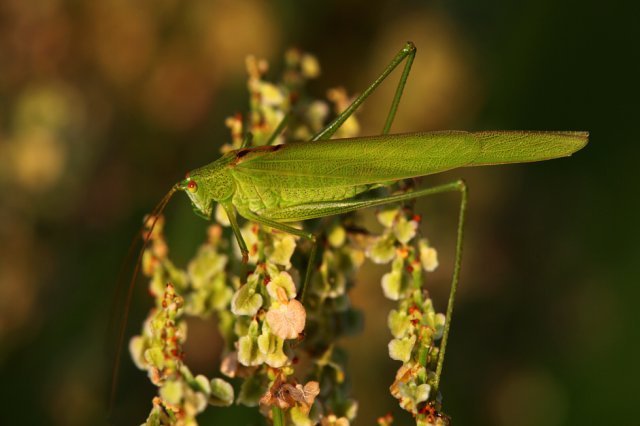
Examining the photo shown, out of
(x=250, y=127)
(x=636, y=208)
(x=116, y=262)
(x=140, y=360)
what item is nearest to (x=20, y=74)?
(x=116, y=262)

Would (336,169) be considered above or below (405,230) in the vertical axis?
above

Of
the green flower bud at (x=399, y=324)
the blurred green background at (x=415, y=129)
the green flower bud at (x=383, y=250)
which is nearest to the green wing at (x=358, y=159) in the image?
the green flower bud at (x=383, y=250)

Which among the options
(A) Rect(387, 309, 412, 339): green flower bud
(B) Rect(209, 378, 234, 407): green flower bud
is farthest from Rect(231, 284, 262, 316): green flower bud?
(A) Rect(387, 309, 412, 339): green flower bud

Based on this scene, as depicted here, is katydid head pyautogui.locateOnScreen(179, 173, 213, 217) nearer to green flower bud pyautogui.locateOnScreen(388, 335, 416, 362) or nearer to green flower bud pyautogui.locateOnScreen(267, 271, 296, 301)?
green flower bud pyautogui.locateOnScreen(267, 271, 296, 301)

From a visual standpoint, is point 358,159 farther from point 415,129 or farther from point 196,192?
point 415,129

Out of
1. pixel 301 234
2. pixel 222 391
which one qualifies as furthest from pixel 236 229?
pixel 222 391
